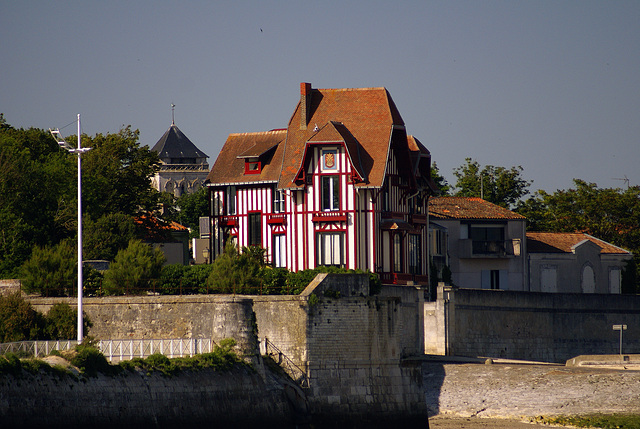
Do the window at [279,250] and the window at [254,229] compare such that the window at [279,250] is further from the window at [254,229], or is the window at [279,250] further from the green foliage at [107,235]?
the green foliage at [107,235]

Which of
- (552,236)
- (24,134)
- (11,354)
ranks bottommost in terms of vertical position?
(11,354)

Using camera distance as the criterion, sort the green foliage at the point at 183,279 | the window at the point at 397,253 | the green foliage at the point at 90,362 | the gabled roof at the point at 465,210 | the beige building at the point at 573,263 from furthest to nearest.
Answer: the beige building at the point at 573,263 < the gabled roof at the point at 465,210 < the window at the point at 397,253 < the green foliage at the point at 183,279 < the green foliage at the point at 90,362

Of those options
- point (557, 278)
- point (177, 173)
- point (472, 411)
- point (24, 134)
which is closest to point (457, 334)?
point (472, 411)

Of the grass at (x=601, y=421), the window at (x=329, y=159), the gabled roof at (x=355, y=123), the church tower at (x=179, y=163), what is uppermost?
the church tower at (x=179, y=163)

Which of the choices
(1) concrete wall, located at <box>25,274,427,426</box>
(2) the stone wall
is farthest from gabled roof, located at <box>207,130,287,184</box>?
(2) the stone wall

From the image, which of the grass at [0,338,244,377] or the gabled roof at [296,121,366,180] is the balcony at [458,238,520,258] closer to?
the gabled roof at [296,121,366,180]

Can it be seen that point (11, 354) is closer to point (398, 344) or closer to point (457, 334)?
point (398, 344)

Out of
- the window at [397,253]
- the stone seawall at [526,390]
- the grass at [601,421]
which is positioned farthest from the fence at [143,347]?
the window at [397,253]

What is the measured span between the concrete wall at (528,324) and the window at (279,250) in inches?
280

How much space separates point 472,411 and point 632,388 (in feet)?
19.2

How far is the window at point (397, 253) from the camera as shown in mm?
52500

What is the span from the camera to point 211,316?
137ft

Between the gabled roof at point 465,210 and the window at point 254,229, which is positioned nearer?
the window at point 254,229

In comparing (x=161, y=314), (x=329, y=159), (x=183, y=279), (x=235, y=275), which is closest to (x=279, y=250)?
(x=329, y=159)
